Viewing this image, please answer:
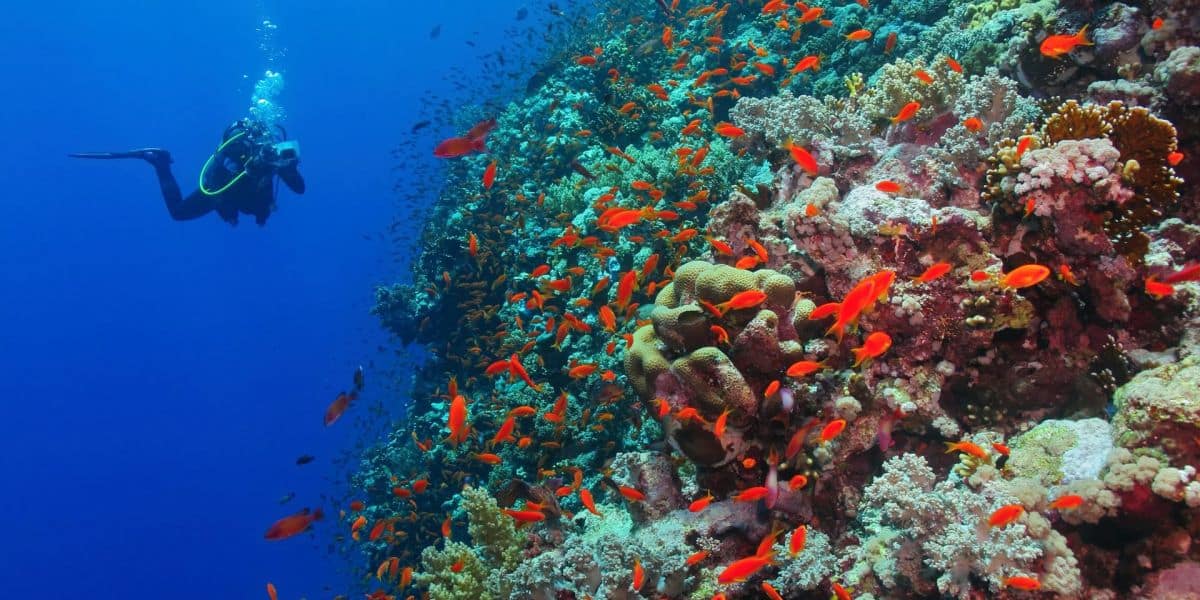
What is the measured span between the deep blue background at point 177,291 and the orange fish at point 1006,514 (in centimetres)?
5806

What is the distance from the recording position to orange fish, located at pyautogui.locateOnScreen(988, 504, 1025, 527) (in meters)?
3.02

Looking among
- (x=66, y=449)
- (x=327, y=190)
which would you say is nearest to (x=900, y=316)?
(x=66, y=449)

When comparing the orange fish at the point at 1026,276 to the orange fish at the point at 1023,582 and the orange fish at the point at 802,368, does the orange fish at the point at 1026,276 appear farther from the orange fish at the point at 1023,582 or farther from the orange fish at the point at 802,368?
the orange fish at the point at 1023,582

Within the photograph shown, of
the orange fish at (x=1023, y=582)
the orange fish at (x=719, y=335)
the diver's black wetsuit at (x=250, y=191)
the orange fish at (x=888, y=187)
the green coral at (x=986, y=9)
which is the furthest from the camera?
the diver's black wetsuit at (x=250, y=191)

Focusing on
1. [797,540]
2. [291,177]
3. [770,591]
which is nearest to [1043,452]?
[797,540]

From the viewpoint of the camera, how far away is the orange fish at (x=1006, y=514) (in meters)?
3.02

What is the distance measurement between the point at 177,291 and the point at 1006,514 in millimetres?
147367

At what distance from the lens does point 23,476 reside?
89500 mm

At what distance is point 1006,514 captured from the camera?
303cm

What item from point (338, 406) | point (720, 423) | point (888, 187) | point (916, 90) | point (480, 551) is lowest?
point (720, 423)

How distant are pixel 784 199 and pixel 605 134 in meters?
7.33

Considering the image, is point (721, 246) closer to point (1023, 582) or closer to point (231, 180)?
point (1023, 582)

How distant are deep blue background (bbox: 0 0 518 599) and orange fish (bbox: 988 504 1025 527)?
58.1m

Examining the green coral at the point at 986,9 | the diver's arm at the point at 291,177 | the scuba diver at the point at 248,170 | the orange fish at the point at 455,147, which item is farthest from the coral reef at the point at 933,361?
the scuba diver at the point at 248,170
